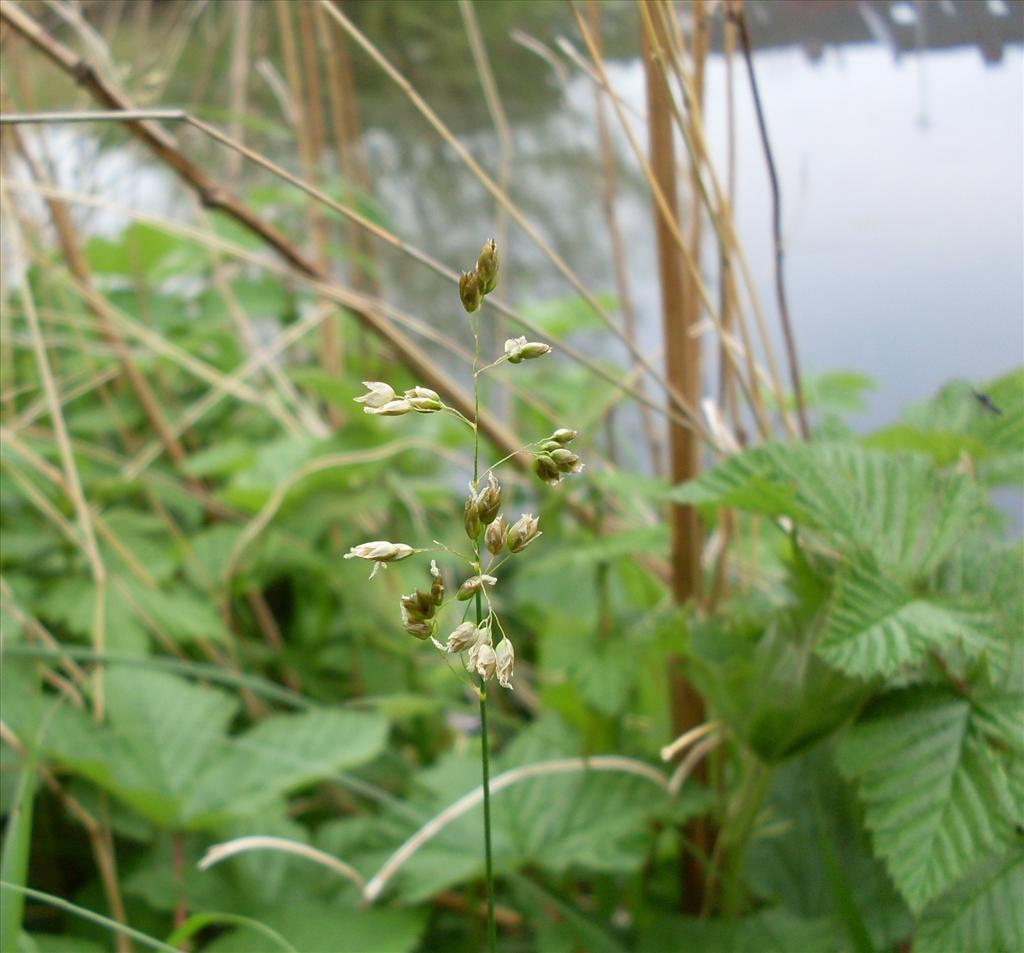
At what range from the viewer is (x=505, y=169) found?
76 centimetres

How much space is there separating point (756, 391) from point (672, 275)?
85 millimetres

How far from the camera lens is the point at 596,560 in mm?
628

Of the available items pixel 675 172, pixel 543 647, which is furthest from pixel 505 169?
pixel 543 647

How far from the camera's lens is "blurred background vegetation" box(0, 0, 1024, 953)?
42 cm

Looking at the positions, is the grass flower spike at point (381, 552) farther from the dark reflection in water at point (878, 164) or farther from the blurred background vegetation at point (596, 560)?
the dark reflection in water at point (878, 164)

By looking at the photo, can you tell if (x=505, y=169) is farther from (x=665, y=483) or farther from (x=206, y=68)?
(x=206, y=68)

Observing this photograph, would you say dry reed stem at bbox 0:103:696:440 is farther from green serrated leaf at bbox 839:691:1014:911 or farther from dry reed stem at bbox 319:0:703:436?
green serrated leaf at bbox 839:691:1014:911

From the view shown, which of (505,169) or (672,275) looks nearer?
(672,275)

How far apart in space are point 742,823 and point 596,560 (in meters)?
0.19

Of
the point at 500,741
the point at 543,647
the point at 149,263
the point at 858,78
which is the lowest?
the point at 500,741

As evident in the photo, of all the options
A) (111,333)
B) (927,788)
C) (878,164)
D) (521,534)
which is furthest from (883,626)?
(111,333)

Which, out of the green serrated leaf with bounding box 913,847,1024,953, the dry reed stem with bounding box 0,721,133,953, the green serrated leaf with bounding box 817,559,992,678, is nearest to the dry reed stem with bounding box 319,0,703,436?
the green serrated leaf with bounding box 817,559,992,678

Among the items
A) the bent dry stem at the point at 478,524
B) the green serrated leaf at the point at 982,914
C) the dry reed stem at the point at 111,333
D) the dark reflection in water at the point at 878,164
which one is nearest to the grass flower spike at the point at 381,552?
A: the bent dry stem at the point at 478,524

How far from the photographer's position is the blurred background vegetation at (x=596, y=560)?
0.42 m
